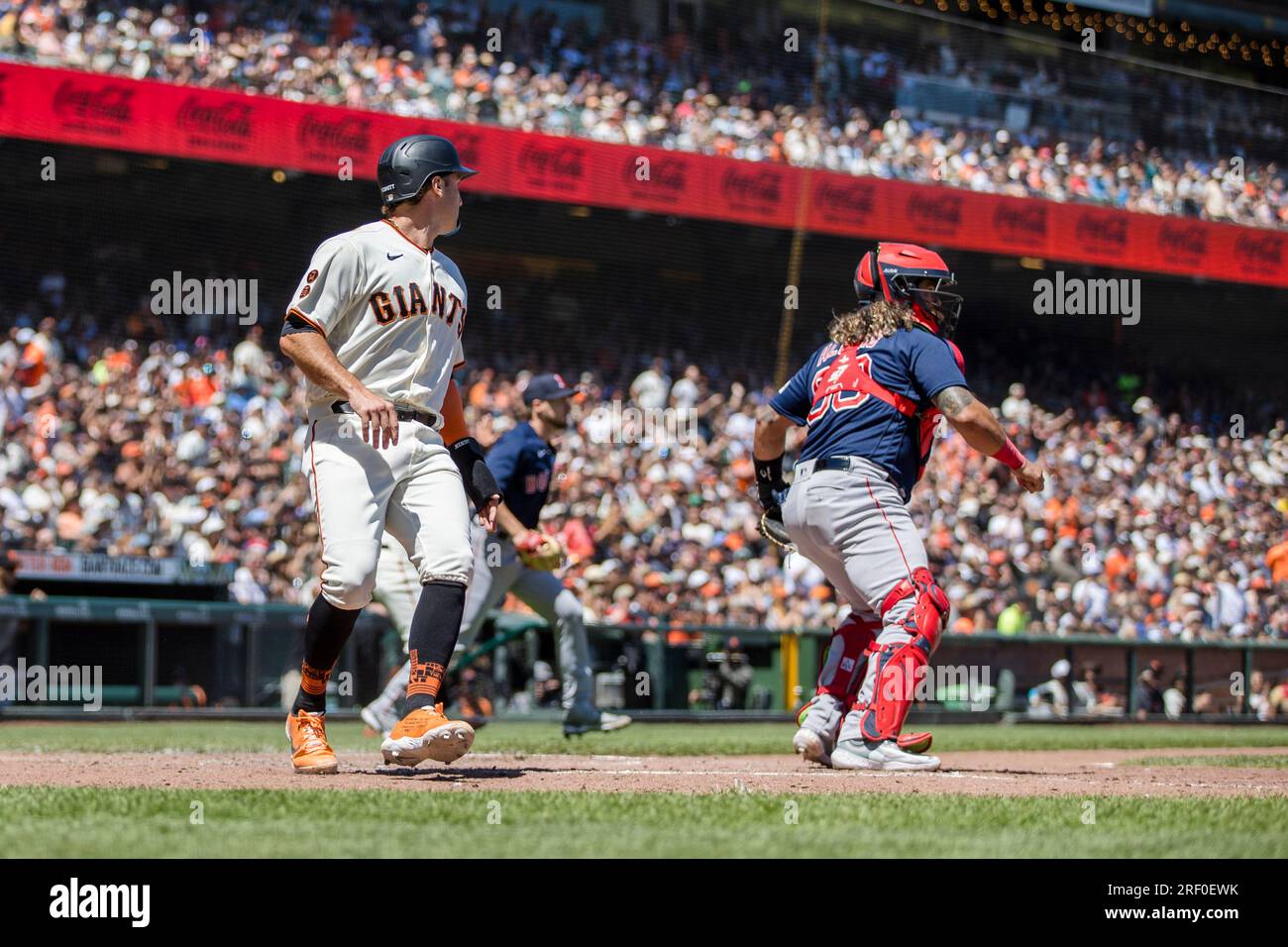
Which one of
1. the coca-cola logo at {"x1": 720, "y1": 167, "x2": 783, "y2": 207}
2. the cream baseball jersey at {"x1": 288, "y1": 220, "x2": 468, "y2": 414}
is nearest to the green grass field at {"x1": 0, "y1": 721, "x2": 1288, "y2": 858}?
the cream baseball jersey at {"x1": 288, "y1": 220, "x2": 468, "y2": 414}

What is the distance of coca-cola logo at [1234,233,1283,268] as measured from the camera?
25000 mm

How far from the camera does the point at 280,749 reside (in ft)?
24.7

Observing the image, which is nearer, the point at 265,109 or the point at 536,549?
the point at 536,549

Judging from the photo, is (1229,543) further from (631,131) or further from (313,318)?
(313,318)

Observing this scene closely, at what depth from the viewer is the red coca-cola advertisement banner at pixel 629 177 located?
58.9ft

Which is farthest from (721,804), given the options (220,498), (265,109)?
(265,109)

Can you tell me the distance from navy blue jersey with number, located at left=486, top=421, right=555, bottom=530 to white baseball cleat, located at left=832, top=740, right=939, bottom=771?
263cm

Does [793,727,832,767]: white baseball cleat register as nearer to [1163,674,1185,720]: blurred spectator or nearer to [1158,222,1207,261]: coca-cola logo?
[1163,674,1185,720]: blurred spectator

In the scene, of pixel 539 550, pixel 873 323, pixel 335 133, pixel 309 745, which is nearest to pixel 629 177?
pixel 335 133

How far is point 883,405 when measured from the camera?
6109mm

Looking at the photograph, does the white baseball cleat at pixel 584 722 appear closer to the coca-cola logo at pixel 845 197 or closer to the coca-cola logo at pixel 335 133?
the coca-cola logo at pixel 335 133

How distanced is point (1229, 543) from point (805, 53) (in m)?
9.61

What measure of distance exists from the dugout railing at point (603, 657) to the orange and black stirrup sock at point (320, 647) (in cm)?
446
